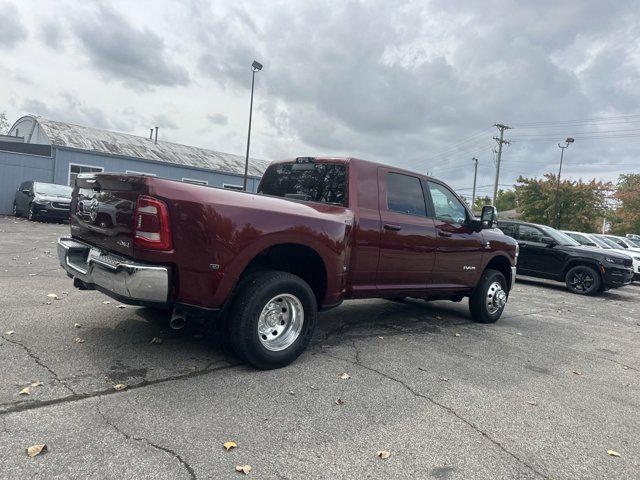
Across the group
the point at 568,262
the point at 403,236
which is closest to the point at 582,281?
→ the point at 568,262

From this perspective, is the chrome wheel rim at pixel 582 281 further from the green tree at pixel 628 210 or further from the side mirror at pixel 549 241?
the green tree at pixel 628 210

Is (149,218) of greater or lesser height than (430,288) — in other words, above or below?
above

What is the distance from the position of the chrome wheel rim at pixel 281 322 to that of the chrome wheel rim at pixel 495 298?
3.62 m

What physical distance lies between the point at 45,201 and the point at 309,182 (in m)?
14.7

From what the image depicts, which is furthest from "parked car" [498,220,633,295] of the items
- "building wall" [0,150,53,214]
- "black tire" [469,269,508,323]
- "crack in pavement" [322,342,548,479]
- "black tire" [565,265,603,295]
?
"building wall" [0,150,53,214]

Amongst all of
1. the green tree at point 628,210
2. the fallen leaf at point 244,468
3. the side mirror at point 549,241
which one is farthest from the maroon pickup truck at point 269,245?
the green tree at point 628,210

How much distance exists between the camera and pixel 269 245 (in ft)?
12.6

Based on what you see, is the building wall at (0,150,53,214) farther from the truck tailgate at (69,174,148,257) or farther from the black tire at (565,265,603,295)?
the black tire at (565,265,603,295)

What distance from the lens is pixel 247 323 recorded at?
373cm

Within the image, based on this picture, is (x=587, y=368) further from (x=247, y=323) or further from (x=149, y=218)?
(x=149, y=218)

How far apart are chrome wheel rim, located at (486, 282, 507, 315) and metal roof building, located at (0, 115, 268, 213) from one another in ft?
65.0

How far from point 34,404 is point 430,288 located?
422cm

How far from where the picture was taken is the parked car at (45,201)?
53.9 feet

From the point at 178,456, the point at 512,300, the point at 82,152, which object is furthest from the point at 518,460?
the point at 82,152
